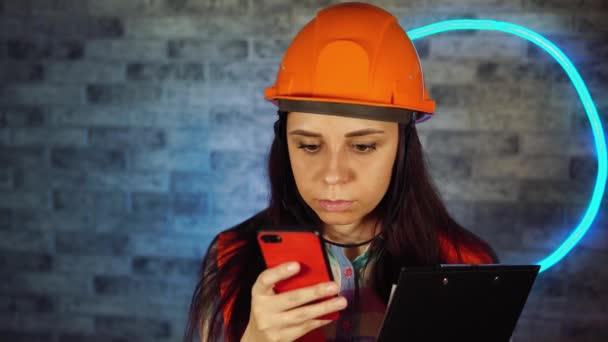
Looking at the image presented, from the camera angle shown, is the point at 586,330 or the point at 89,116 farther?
the point at 89,116

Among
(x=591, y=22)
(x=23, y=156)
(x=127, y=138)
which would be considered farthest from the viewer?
(x=23, y=156)

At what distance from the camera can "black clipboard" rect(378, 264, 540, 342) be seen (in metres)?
0.95

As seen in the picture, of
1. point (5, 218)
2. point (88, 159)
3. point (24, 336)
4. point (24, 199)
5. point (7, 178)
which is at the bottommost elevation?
point (24, 336)

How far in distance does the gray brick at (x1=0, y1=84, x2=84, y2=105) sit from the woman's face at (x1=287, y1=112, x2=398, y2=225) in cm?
185

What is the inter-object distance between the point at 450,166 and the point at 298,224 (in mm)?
1317

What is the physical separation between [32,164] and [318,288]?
2.27m

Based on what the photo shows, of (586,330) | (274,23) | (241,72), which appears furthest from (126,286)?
(586,330)

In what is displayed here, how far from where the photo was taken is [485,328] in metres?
1.08

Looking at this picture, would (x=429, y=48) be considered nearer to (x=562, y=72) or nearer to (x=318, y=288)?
(x=562, y=72)

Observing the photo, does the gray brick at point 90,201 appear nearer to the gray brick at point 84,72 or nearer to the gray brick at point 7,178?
the gray brick at point 7,178

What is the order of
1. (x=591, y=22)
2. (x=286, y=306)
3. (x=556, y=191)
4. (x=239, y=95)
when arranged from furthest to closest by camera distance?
(x=239, y=95)
(x=556, y=191)
(x=591, y=22)
(x=286, y=306)

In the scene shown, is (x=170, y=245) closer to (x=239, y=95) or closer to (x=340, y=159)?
(x=239, y=95)

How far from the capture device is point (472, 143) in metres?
2.45

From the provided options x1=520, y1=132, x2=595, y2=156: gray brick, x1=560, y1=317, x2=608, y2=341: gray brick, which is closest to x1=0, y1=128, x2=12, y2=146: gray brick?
x1=520, y1=132, x2=595, y2=156: gray brick
